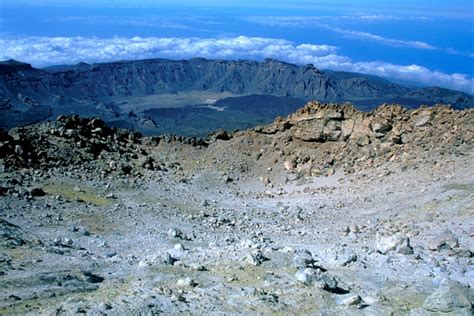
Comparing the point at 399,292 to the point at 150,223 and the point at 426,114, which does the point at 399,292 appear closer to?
the point at 150,223

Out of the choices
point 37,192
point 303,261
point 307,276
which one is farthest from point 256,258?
A: point 37,192

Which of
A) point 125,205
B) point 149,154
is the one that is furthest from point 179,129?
point 125,205

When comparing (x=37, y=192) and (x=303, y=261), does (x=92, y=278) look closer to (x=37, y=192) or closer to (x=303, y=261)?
(x=303, y=261)

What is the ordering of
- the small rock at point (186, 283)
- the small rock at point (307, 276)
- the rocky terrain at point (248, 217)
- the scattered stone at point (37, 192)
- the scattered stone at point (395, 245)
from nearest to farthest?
the rocky terrain at point (248, 217), the small rock at point (186, 283), the small rock at point (307, 276), the scattered stone at point (395, 245), the scattered stone at point (37, 192)

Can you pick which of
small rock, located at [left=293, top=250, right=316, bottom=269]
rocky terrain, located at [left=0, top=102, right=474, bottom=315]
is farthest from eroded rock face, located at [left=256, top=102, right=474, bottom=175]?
small rock, located at [left=293, top=250, right=316, bottom=269]

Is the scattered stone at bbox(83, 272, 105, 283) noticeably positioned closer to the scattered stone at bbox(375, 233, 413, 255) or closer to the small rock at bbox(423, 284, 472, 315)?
the small rock at bbox(423, 284, 472, 315)

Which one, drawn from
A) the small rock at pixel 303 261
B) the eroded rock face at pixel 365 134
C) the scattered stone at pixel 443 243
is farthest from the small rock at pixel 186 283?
the eroded rock face at pixel 365 134

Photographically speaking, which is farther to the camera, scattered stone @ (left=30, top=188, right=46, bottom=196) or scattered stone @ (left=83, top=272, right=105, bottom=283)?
scattered stone @ (left=30, top=188, right=46, bottom=196)

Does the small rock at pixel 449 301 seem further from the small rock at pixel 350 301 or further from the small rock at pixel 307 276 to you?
the small rock at pixel 307 276
